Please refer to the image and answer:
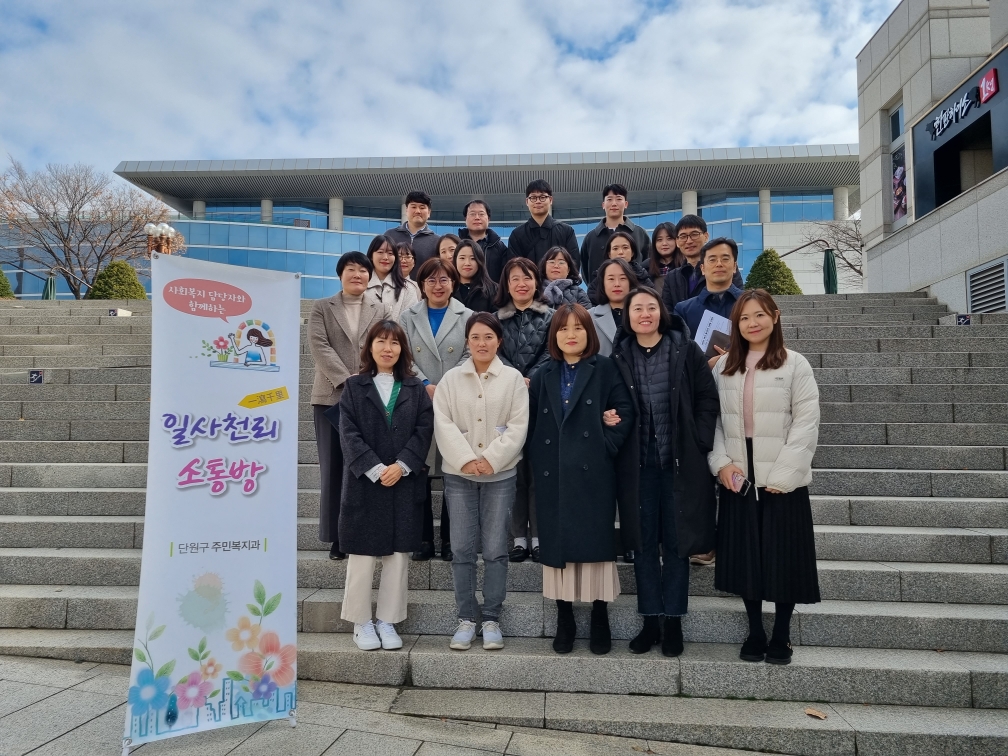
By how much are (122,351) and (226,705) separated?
7311 millimetres

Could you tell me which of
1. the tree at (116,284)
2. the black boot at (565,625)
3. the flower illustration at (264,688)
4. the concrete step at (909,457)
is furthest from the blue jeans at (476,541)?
the tree at (116,284)

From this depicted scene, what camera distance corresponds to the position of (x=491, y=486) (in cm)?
378

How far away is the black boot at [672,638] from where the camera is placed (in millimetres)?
3572

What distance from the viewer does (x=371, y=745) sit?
9.90 feet

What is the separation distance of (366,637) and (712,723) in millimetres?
1919

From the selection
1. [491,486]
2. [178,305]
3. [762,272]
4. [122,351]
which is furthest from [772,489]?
[762,272]

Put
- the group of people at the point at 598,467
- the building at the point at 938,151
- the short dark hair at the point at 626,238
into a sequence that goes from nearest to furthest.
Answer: the group of people at the point at 598,467 < the short dark hair at the point at 626,238 < the building at the point at 938,151

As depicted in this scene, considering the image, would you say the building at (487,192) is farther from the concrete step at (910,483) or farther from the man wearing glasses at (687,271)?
the concrete step at (910,483)

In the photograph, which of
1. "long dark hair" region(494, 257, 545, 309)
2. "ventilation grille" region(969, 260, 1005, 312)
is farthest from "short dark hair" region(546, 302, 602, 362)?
"ventilation grille" region(969, 260, 1005, 312)

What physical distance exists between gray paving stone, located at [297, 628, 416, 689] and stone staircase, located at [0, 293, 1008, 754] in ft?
A: 0.04

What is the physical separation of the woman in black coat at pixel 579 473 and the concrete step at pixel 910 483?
229 centimetres

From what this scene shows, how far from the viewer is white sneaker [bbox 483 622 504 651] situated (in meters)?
3.65

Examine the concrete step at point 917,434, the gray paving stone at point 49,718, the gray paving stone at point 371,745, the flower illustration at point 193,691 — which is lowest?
the gray paving stone at point 371,745

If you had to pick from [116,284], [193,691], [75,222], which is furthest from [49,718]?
[75,222]
